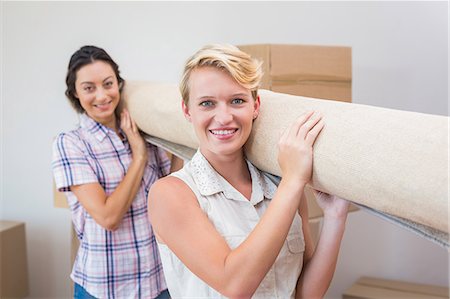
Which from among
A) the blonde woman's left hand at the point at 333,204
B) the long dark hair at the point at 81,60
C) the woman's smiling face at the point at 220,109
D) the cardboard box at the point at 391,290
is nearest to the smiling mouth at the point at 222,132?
the woman's smiling face at the point at 220,109

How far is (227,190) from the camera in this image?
1056 mm

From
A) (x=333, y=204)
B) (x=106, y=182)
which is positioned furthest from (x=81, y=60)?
(x=333, y=204)

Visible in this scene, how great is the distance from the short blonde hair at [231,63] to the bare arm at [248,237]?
0.13 metres

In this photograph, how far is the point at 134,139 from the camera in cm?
168

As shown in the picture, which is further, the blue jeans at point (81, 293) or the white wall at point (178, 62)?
the white wall at point (178, 62)

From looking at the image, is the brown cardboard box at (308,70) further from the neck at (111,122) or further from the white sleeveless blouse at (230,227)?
the white sleeveless blouse at (230,227)

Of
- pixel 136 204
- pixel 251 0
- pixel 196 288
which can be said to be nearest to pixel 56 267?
pixel 136 204

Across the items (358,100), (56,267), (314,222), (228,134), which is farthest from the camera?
(56,267)

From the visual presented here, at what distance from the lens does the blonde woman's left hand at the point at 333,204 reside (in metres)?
1.07

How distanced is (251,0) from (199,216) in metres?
1.77

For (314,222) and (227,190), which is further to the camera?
(314,222)

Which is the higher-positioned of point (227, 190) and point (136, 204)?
point (227, 190)

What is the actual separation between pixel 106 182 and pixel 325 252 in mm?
817

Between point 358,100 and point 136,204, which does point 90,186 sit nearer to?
point 136,204
